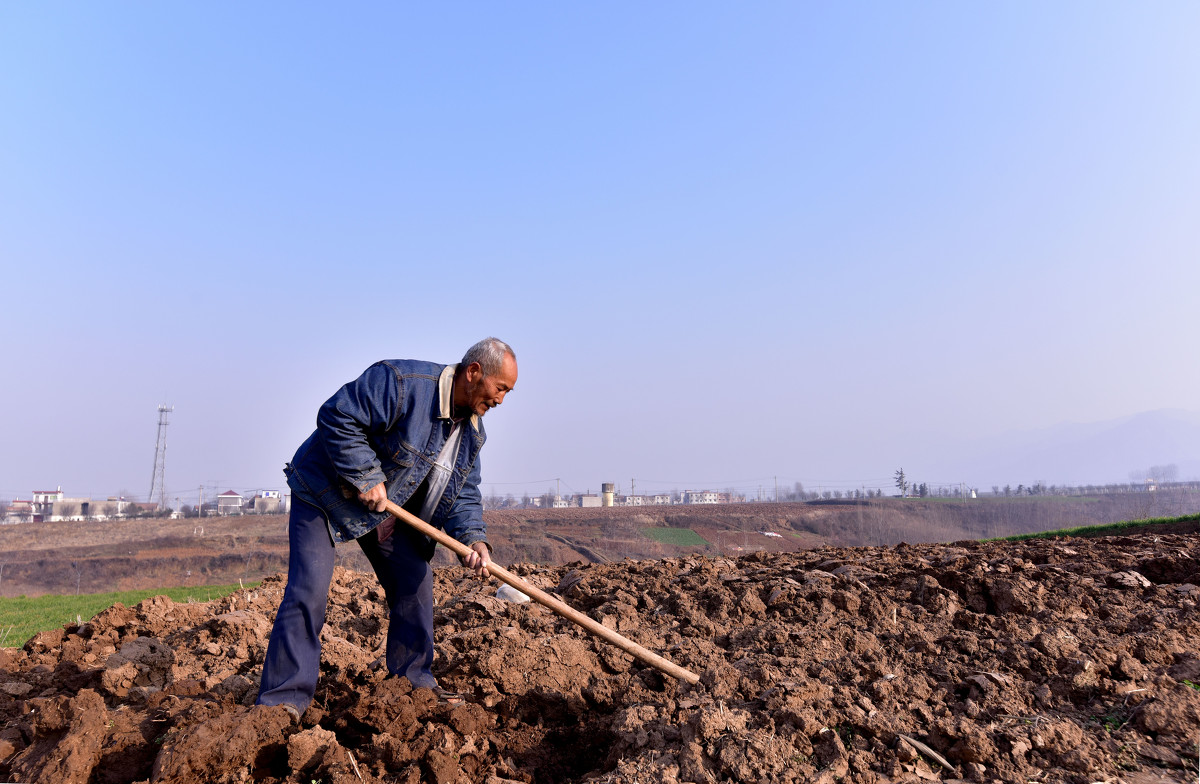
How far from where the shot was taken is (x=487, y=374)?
3547 millimetres

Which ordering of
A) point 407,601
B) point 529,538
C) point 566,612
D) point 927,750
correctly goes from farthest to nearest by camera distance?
point 529,538 → point 407,601 → point 566,612 → point 927,750

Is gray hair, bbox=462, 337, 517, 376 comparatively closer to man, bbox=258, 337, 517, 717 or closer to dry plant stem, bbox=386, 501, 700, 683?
man, bbox=258, 337, 517, 717

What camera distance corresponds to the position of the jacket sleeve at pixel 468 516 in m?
3.91

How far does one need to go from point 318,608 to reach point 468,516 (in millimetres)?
921

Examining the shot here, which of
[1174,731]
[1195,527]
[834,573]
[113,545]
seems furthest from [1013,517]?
[113,545]

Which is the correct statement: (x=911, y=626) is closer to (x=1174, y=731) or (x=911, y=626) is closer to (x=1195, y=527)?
(x=1174, y=731)

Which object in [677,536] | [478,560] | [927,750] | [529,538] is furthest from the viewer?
[677,536]

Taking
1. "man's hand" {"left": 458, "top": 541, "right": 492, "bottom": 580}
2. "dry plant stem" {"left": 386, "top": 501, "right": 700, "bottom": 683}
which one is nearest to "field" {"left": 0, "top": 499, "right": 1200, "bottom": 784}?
"dry plant stem" {"left": 386, "top": 501, "right": 700, "bottom": 683}

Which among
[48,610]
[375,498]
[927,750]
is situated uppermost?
[375,498]

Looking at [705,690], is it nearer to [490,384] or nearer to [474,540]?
[474,540]

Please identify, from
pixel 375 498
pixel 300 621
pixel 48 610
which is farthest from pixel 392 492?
pixel 48 610

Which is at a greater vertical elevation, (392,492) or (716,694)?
(392,492)

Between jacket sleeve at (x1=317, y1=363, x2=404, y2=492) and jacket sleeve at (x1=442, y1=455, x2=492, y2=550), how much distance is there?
0.58 meters

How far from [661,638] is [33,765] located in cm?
311
